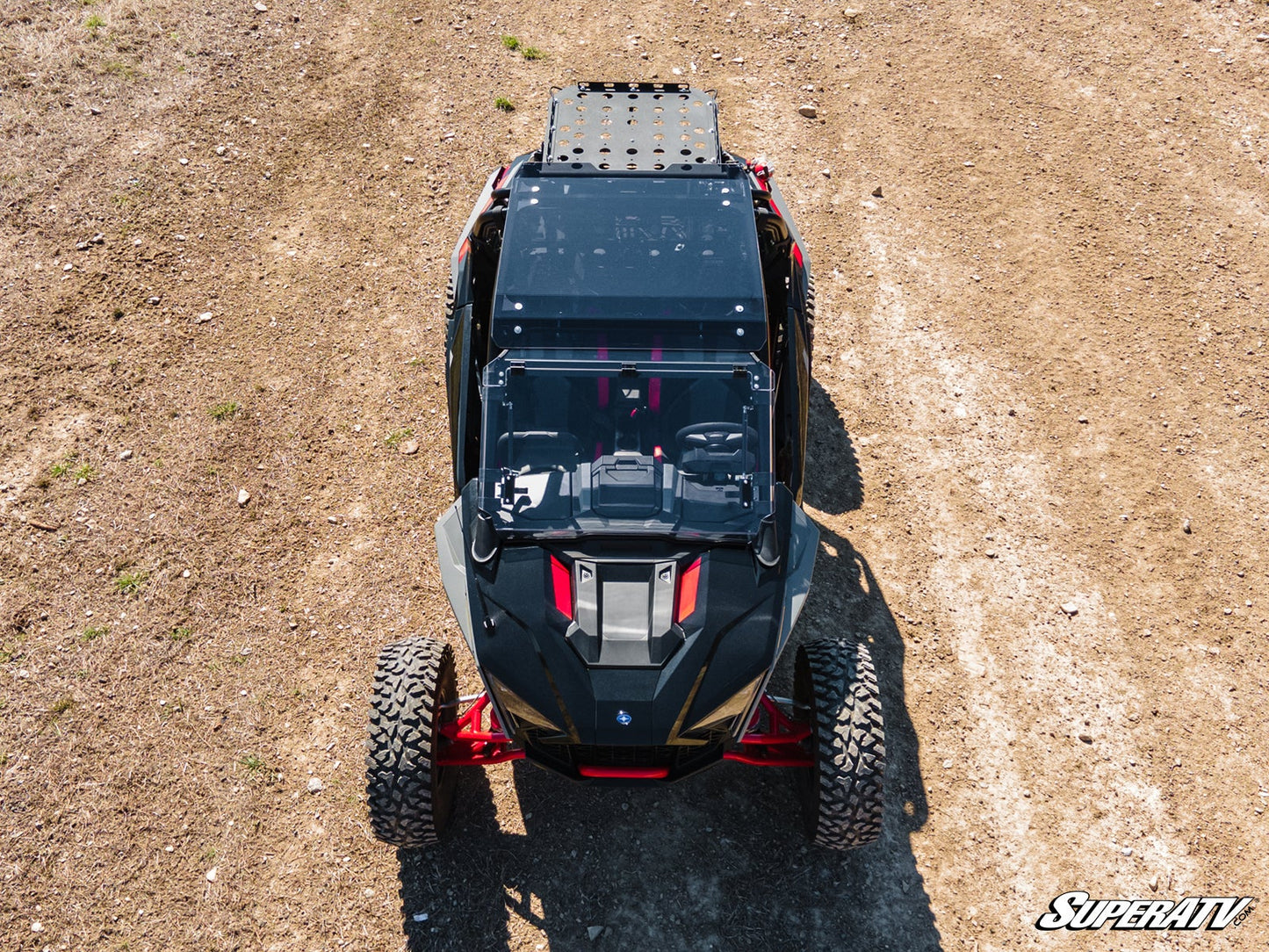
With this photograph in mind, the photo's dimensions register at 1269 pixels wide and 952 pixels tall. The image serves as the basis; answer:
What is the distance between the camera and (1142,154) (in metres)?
9.49

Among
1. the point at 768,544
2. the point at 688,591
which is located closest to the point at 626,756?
the point at 688,591

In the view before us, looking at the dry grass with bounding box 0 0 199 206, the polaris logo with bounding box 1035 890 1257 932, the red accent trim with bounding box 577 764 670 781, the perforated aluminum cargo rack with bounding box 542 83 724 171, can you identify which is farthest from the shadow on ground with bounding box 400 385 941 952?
the dry grass with bounding box 0 0 199 206

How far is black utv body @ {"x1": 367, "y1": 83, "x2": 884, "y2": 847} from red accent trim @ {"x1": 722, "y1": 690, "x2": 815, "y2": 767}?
2 cm

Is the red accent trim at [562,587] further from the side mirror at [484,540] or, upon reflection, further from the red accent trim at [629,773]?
the red accent trim at [629,773]

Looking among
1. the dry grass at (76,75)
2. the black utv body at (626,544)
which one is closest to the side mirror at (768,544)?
the black utv body at (626,544)

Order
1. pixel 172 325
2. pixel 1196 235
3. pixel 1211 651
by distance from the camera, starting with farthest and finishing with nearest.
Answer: pixel 1196 235
pixel 172 325
pixel 1211 651

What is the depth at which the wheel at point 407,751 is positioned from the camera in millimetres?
4844

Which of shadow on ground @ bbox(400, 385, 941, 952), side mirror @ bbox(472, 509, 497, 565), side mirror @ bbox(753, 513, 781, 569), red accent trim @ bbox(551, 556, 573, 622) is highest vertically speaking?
side mirror @ bbox(753, 513, 781, 569)

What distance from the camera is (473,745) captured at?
532 cm

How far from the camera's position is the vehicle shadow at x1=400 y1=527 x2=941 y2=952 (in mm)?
5129

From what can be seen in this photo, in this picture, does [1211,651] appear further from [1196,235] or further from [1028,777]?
[1196,235]

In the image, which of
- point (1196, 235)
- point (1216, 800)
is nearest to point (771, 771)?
point (1216, 800)

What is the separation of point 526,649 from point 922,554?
3577mm

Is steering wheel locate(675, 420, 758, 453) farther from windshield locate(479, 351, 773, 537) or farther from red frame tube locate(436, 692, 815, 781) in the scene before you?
red frame tube locate(436, 692, 815, 781)
